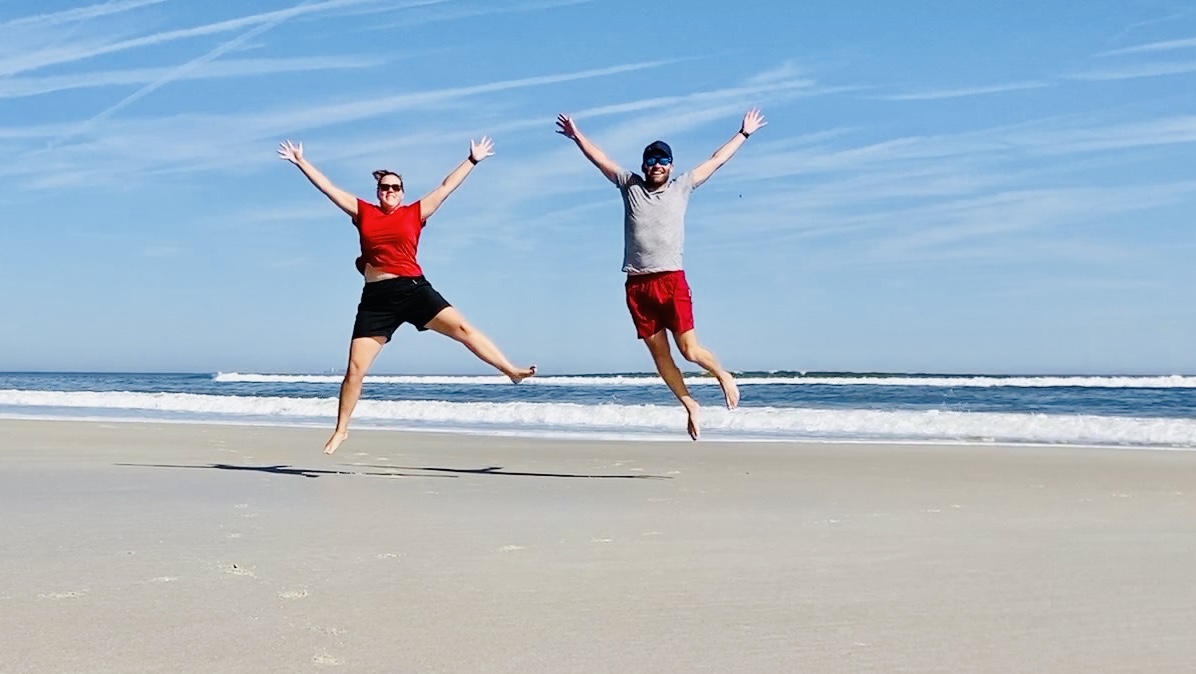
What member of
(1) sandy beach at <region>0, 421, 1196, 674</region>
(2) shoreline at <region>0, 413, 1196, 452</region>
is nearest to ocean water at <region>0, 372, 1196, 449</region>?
(2) shoreline at <region>0, 413, 1196, 452</region>

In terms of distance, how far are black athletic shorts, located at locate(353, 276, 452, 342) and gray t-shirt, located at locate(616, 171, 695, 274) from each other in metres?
1.31

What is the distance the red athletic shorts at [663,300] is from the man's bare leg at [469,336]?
0.87 meters

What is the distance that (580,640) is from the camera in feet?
9.05

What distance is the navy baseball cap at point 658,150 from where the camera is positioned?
743cm

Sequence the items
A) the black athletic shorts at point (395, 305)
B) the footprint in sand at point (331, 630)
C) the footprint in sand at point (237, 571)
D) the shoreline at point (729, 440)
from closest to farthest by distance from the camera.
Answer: the footprint in sand at point (331, 630)
the footprint in sand at point (237, 571)
the black athletic shorts at point (395, 305)
the shoreline at point (729, 440)

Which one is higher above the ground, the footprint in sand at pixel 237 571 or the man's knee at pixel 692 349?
the man's knee at pixel 692 349

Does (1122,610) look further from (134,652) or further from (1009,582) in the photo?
(134,652)

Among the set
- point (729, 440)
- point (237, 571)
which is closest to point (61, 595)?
point (237, 571)

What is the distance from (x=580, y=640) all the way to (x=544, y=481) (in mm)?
4327

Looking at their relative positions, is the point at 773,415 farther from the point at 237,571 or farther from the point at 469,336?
the point at 237,571

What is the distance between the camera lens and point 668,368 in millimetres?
7914

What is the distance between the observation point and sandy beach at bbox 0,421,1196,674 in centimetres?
264

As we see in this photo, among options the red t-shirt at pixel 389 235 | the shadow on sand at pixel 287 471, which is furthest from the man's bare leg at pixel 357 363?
the red t-shirt at pixel 389 235

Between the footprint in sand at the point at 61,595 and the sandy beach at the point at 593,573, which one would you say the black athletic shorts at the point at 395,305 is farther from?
the footprint in sand at the point at 61,595
